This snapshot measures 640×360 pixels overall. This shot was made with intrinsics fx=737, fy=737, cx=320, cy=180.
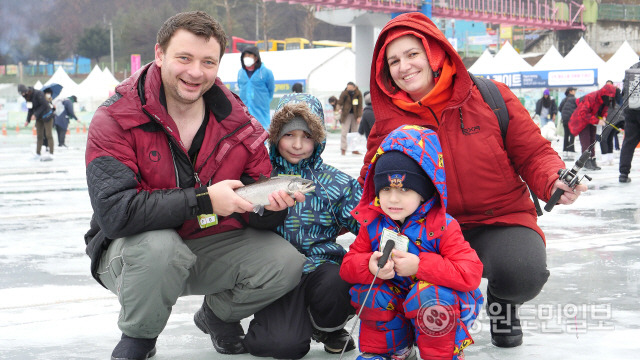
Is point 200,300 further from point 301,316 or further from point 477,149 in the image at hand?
point 477,149

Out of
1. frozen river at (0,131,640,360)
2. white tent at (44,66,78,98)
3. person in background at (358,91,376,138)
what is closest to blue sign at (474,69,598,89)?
person in background at (358,91,376,138)

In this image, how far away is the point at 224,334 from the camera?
3043 mm

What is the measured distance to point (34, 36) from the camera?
7638 cm

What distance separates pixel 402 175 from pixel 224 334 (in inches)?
40.2

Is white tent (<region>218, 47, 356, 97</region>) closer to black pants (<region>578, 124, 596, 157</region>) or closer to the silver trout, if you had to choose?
black pants (<region>578, 124, 596, 157</region>)

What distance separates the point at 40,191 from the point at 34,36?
7353cm

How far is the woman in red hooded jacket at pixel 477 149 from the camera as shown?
9.95 ft

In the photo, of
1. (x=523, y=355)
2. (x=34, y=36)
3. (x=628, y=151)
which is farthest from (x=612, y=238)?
(x=34, y=36)

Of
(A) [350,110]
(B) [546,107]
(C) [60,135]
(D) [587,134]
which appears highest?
(B) [546,107]

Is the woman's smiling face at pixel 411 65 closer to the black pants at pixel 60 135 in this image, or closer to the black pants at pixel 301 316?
the black pants at pixel 301 316

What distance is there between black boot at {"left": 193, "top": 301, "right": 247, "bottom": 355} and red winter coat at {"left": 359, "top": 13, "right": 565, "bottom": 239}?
2.76 ft

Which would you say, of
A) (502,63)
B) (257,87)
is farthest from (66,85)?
(257,87)

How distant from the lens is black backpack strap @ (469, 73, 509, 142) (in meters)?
3.12

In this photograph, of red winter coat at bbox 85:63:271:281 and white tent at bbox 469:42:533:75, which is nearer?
red winter coat at bbox 85:63:271:281
